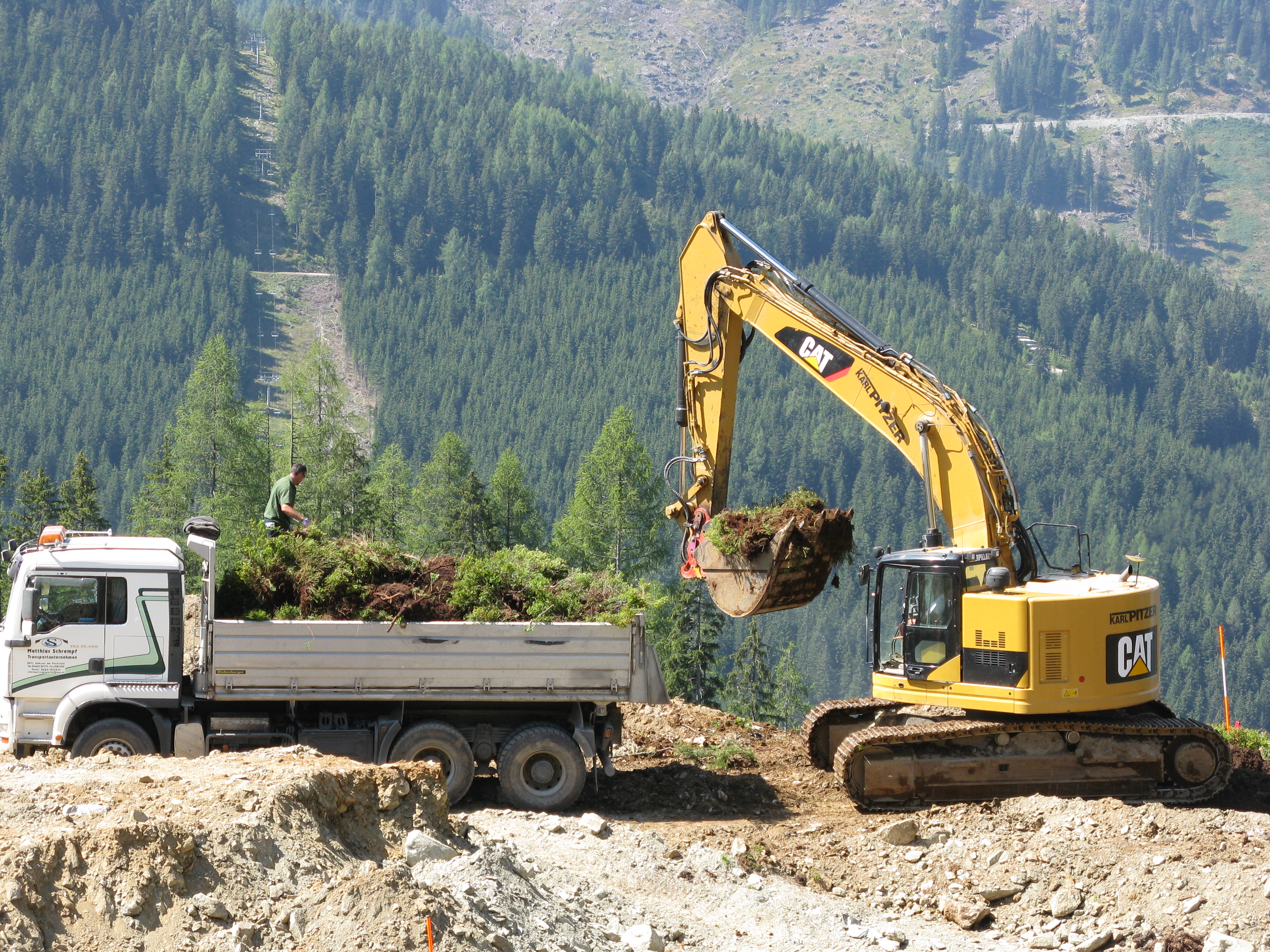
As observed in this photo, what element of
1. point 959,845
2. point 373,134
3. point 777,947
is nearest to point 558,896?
point 777,947

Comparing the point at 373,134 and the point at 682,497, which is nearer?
the point at 682,497

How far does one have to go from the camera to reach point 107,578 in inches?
539

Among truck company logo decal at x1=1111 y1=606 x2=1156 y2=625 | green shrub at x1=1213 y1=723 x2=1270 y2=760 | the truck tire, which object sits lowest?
green shrub at x1=1213 y1=723 x2=1270 y2=760

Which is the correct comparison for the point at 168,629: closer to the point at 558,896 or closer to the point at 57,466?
the point at 558,896

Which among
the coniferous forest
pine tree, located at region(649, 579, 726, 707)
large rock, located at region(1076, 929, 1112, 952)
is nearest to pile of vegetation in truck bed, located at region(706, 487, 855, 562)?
large rock, located at region(1076, 929, 1112, 952)

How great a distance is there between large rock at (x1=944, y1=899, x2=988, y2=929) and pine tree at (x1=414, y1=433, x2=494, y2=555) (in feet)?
109

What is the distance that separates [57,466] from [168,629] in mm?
98046

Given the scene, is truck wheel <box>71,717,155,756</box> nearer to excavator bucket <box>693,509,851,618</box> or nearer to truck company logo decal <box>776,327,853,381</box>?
excavator bucket <box>693,509,851,618</box>

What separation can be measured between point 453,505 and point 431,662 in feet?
108

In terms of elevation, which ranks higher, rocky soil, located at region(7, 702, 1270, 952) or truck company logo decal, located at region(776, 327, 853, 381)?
truck company logo decal, located at region(776, 327, 853, 381)

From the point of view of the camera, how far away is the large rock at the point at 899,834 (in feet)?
45.1

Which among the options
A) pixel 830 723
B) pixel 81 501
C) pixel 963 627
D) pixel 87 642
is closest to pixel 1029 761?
pixel 963 627

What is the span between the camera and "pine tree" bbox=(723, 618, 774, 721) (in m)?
41.5

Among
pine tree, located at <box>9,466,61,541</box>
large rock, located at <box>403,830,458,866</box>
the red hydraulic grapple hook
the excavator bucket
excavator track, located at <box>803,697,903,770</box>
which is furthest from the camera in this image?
pine tree, located at <box>9,466,61,541</box>
